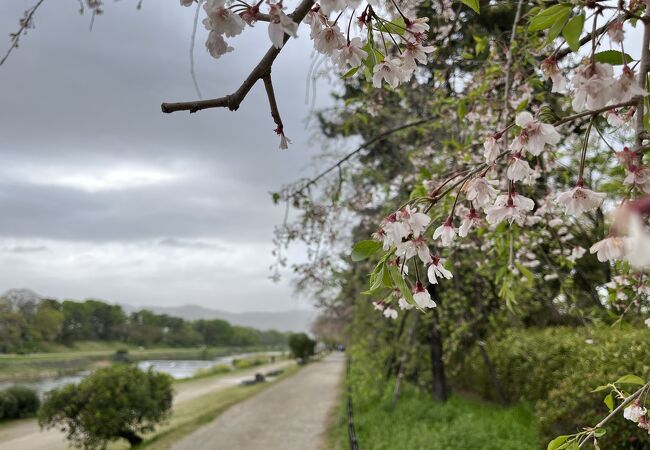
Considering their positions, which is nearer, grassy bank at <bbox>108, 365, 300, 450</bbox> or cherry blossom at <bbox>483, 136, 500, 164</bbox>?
cherry blossom at <bbox>483, 136, 500, 164</bbox>

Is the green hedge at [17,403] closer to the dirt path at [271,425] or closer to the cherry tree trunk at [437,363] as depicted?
the dirt path at [271,425]

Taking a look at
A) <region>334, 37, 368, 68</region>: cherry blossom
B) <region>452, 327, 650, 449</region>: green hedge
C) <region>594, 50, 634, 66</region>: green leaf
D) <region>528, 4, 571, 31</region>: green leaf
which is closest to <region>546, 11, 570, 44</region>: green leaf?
<region>528, 4, 571, 31</region>: green leaf

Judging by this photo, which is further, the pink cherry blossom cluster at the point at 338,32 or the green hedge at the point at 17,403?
the green hedge at the point at 17,403

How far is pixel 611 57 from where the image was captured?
1045mm

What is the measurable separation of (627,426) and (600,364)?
2.35ft

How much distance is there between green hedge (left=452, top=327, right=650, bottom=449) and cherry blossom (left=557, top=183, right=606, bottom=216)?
1.92 meters

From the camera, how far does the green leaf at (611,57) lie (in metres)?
1.02

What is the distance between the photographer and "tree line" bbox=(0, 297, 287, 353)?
47.6 metres

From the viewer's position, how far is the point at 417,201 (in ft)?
4.06

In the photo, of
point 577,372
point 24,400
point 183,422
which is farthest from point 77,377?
point 577,372

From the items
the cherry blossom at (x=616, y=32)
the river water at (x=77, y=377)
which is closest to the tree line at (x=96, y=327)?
the river water at (x=77, y=377)

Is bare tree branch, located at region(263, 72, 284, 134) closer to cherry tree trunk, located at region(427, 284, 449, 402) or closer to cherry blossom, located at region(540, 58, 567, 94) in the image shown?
cherry blossom, located at region(540, 58, 567, 94)

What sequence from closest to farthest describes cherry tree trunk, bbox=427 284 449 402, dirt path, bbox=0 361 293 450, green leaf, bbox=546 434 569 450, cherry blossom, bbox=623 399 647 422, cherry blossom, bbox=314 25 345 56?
cherry blossom, bbox=314 25 345 56, green leaf, bbox=546 434 569 450, cherry blossom, bbox=623 399 647 422, cherry tree trunk, bbox=427 284 449 402, dirt path, bbox=0 361 293 450

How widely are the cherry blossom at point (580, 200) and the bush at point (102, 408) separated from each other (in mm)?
9539
